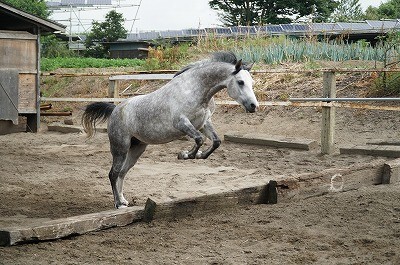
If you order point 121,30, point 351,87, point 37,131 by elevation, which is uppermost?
point 121,30

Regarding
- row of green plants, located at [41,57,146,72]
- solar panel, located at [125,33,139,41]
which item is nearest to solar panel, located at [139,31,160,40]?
solar panel, located at [125,33,139,41]

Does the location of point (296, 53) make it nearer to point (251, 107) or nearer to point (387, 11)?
point (251, 107)

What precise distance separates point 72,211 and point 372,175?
3.49 meters

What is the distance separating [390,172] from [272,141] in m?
4.30

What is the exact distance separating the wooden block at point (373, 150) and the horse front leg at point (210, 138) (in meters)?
4.74

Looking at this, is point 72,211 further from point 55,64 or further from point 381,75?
point 55,64

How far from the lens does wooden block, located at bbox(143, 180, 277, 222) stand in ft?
21.8

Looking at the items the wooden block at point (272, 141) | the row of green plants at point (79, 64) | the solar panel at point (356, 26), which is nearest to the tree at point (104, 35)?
the row of green plants at point (79, 64)

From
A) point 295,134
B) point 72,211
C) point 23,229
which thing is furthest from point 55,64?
point 23,229

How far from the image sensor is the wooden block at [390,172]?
850cm

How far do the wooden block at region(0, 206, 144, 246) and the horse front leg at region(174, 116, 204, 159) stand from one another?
2.23 ft

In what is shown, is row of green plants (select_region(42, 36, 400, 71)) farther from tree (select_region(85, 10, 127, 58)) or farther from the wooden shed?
tree (select_region(85, 10, 127, 58))

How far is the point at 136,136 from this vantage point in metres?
7.39

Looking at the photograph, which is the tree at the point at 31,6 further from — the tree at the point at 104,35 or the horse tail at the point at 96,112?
the horse tail at the point at 96,112
